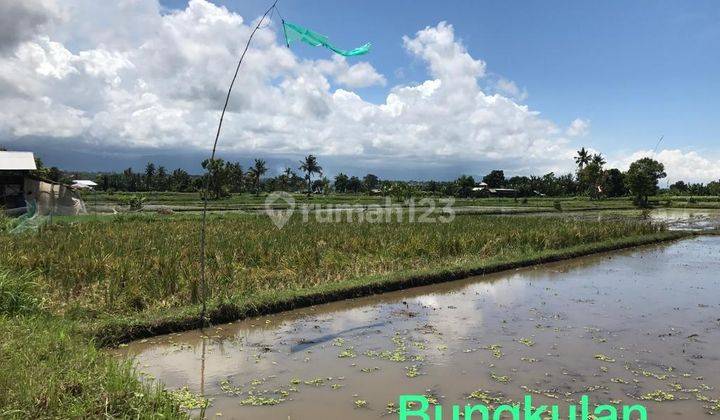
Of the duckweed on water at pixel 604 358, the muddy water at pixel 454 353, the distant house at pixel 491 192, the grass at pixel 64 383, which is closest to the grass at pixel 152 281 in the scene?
the grass at pixel 64 383

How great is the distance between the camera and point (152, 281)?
8.12 m

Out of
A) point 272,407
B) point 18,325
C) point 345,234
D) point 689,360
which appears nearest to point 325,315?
point 272,407

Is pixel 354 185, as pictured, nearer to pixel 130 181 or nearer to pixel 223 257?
pixel 130 181

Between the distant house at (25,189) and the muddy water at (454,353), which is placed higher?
the distant house at (25,189)

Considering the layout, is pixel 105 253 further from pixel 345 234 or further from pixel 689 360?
pixel 689 360

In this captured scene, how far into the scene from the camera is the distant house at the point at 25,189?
18.7 meters

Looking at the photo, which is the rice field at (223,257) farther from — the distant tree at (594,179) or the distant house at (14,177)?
the distant tree at (594,179)

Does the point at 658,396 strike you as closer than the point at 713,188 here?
Yes

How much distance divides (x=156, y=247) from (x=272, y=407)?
7968mm

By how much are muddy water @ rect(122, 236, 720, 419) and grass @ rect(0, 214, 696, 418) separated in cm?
53

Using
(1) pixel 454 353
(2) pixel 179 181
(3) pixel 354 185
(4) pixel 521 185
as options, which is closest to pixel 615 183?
(4) pixel 521 185

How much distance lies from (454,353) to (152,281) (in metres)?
4.98

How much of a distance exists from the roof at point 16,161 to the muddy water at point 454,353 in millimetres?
15702

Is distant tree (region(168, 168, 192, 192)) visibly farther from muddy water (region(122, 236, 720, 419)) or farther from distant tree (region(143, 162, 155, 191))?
muddy water (region(122, 236, 720, 419))
